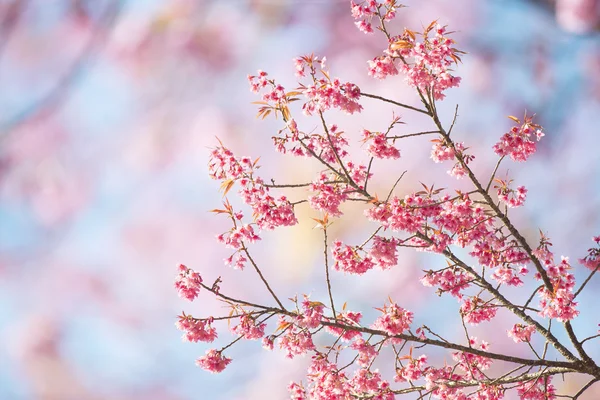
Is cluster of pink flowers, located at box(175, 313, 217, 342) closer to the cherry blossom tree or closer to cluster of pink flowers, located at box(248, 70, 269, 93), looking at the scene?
the cherry blossom tree

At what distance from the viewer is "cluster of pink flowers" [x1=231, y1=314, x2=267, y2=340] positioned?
1623 mm

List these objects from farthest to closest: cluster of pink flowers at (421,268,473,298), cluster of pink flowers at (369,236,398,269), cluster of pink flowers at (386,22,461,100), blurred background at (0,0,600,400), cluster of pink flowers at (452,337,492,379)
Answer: blurred background at (0,0,600,400), cluster of pink flowers at (452,337,492,379), cluster of pink flowers at (421,268,473,298), cluster of pink flowers at (369,236,398,269), cluster of pink flowers at (386,22,461,100)

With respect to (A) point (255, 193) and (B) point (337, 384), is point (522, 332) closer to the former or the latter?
(B) point (337, 384)

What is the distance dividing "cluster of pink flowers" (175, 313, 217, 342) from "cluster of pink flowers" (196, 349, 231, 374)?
4cm

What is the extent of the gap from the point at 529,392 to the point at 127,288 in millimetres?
1584

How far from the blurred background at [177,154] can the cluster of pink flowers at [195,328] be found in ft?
3.30

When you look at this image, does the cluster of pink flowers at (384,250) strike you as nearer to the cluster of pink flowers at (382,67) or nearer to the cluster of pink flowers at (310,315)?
the cluster of pink flowers at (310,315)

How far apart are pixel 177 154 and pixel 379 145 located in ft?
4.04

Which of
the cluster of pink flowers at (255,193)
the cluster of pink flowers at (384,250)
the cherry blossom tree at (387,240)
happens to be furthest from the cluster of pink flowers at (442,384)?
the cluster of pink flowers at (255,193)

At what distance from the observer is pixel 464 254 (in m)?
2.52

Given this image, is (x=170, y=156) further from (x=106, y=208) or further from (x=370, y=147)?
(x=370, y=147)

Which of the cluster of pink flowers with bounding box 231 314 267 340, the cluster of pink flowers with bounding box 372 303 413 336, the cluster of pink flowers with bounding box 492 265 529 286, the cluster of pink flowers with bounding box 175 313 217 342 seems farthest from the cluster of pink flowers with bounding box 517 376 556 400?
the cluster of pink flowers with bounding box 175 313 217 342

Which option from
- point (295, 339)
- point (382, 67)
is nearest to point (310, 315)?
point (295, 339)

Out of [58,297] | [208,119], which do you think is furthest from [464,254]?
[58,297]
